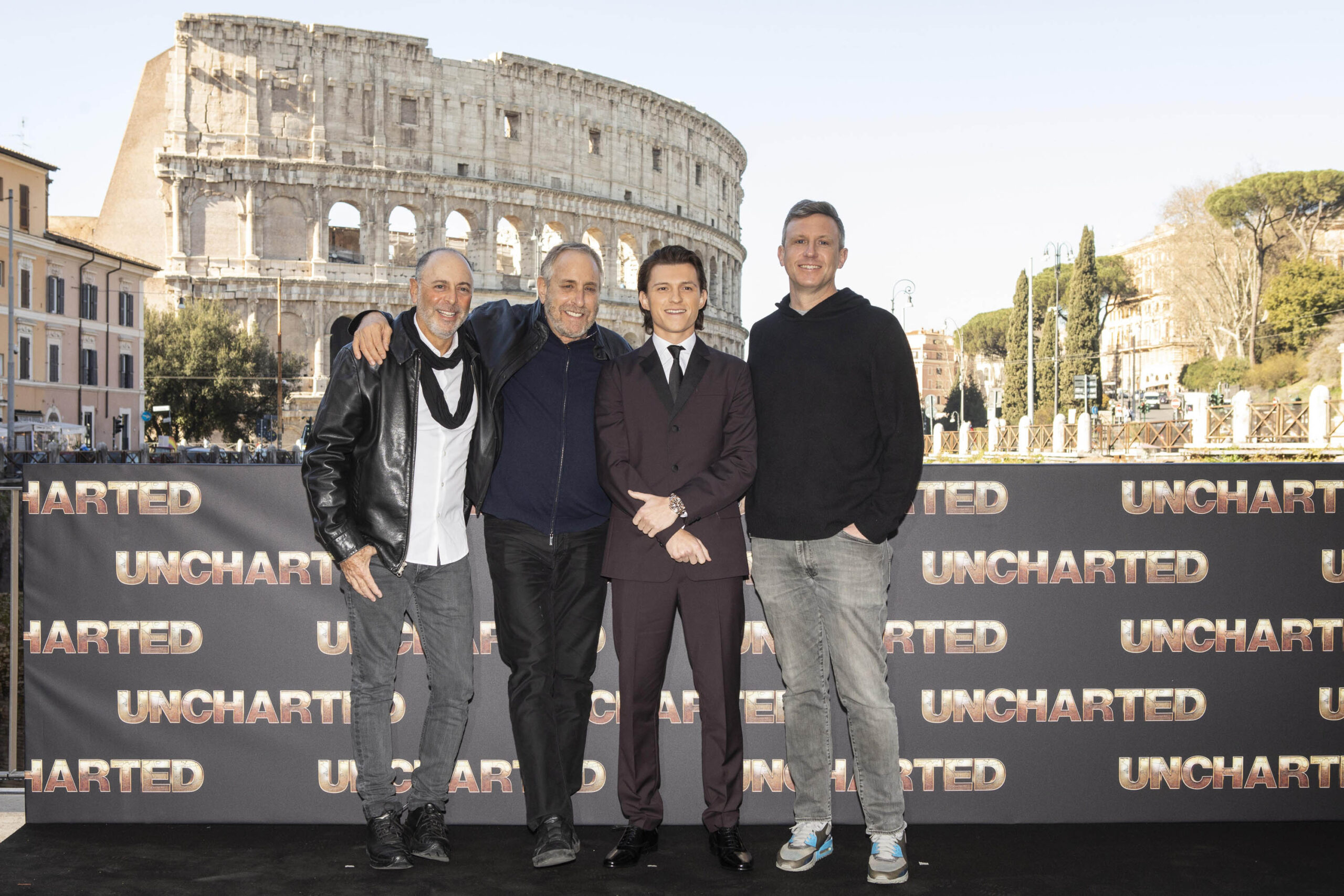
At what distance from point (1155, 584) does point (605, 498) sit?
2045mm

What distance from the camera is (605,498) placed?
3.54 meters

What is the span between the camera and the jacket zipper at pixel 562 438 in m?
3.45

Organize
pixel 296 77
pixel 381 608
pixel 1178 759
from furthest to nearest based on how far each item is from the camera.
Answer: pixel 296 77
pixel 1178 759
pixel 381 608

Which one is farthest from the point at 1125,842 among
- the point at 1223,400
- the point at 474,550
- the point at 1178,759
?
the point at 1223,400

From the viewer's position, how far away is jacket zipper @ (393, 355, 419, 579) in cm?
340

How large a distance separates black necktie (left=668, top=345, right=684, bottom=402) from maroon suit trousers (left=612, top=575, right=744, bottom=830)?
0.61 metres

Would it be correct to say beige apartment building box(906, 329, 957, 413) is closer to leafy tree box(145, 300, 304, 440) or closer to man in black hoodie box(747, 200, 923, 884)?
leafy tree box(145, 300, 304, 440)

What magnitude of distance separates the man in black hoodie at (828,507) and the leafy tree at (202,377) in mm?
40198

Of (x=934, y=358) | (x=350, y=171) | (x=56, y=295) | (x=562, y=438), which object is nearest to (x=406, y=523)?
(x=562, y=438)

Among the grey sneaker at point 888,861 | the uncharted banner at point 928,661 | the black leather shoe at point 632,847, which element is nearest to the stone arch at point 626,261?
the uncharted banner at point 928,661

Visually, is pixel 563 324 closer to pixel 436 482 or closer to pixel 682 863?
pixel 436 482

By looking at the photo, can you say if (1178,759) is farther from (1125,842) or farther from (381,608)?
(381,608)

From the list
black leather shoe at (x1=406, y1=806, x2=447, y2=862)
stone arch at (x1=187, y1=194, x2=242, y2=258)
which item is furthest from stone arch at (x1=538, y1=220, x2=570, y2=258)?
black leather shoe at (x1=406, y1=806, x2=447, y2=862)

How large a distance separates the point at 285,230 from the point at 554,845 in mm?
47592
